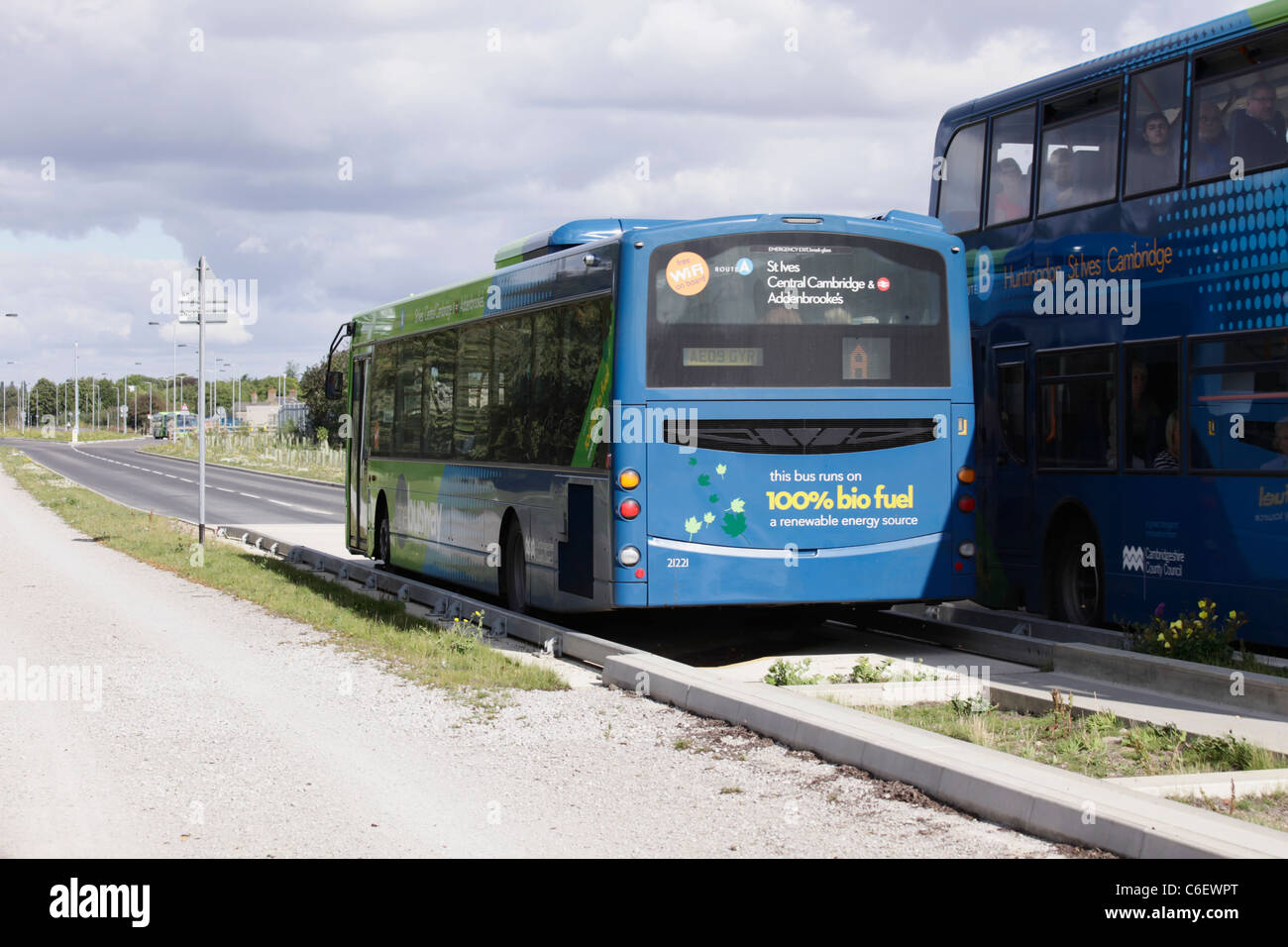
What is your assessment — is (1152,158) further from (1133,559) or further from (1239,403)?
(1133,559)

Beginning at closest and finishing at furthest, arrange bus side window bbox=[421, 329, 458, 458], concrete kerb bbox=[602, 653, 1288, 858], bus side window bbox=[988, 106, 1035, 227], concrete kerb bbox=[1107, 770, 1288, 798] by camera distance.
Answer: concrete kerb bbox=[602, 653, 1288, 858] < concrete kerb bbox=[1107, 770, 1288, 798] < bus side window bbox=[988, 106, 1035, 227] < bus side window bbox=[421, 329, 458, 458]

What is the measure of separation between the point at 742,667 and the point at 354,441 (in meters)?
10.7

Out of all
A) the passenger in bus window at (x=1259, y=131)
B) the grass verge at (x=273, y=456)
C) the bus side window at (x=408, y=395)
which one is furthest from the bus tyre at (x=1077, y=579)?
the grass verge at (x=273, y=456)

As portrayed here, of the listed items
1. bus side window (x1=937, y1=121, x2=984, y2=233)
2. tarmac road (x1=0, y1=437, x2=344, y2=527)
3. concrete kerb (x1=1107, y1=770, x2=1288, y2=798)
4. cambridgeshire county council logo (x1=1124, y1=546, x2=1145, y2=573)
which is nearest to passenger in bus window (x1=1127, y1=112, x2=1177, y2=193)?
bus side window (x1=937, y1=121, x2=984, y2=233)

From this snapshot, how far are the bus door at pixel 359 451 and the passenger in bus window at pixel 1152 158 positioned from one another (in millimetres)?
11147

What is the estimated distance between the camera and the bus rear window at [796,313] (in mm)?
12125

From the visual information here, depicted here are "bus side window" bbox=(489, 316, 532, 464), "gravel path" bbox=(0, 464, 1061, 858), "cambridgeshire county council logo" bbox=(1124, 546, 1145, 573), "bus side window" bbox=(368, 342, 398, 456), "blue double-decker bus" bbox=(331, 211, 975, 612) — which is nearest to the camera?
"gravel path" bbox=(0, 464, 1061, 858)

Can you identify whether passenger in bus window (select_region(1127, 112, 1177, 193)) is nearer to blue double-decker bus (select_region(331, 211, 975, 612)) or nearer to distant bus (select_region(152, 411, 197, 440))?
blue double-decker bus (select_region(331, 211, 975, 612))

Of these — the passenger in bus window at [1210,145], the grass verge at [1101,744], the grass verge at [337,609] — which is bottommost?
the grass verge at [337,609]

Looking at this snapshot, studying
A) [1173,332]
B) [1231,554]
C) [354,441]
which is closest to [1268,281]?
[1173,332]

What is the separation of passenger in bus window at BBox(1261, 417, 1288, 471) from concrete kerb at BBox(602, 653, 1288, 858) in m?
4.31

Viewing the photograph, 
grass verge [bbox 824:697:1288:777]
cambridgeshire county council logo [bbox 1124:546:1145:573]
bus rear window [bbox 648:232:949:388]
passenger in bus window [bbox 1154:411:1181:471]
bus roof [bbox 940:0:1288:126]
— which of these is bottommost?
grass verge [bbox 824:697:1288:777]

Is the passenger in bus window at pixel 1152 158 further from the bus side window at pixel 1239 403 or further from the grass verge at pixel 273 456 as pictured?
the grass verge at pixel 273 456

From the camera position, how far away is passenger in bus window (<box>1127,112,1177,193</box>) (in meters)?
12.4
